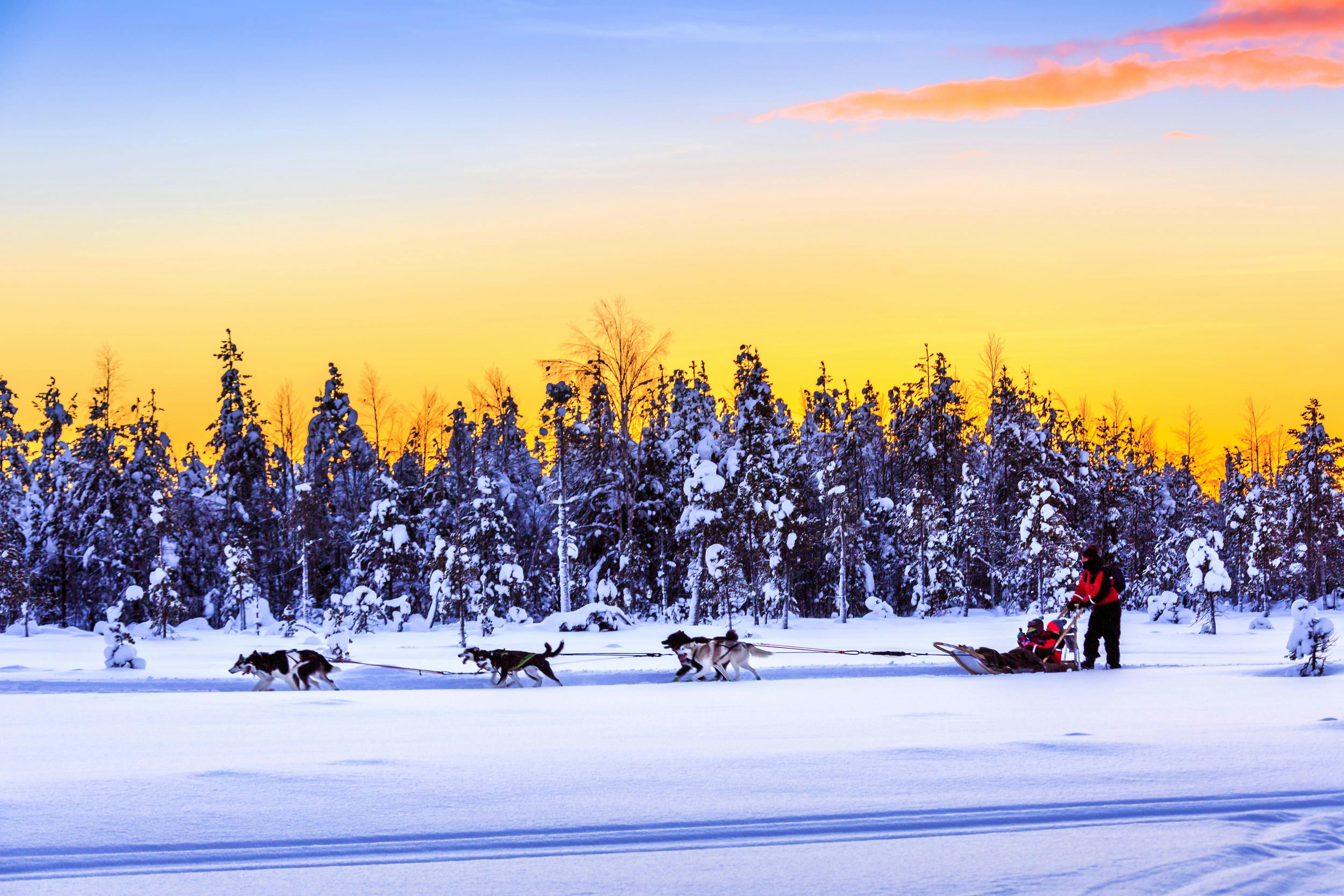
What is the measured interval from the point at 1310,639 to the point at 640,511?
2587 centimetres

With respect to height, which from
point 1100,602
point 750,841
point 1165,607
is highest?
point 1100,602

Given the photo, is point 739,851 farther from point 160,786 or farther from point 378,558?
point 378,558

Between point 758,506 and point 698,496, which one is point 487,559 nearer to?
point 698,496

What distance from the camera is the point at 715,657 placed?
1219 cm

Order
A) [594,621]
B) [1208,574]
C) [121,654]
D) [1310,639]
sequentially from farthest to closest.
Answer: [594,621], [1208,574], [121,654], [1310,639]

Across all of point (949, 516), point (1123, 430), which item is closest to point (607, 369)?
point (949, 516)

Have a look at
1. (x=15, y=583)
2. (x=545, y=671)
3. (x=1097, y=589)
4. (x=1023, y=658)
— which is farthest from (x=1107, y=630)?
(x=15, y=583)

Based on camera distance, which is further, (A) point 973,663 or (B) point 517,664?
(A) point 973,663

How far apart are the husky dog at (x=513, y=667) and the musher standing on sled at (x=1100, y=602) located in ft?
19.1

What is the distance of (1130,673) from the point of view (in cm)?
1170

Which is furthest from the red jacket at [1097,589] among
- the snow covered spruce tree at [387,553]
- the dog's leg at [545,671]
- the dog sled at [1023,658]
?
the snow covered spruce tree at [387,553]

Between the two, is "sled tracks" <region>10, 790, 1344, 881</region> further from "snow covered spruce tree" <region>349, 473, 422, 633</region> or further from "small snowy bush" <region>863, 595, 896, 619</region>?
"snow covered spruce tree" <region>349, 473, 422, 633</region>

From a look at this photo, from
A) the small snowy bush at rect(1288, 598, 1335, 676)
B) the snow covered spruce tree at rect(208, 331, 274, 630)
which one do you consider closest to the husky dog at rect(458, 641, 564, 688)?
the small snowy bush at rect(1288, 598, 1335, 676)

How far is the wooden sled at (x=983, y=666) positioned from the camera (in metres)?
12.3
